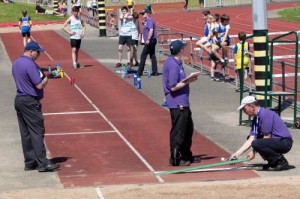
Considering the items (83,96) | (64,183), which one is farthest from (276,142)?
(83,96)

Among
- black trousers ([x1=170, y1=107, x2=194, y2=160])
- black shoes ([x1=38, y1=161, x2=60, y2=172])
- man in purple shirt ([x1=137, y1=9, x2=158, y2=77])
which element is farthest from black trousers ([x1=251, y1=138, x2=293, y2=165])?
man in purple shirt ([x1=137, y1=9, x2=158, y2=77])

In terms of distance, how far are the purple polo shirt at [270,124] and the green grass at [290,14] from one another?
43.1 metres

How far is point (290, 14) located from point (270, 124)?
48.6 m

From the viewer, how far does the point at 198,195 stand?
13008mm

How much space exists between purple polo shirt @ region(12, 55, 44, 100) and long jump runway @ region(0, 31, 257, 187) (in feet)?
4.79

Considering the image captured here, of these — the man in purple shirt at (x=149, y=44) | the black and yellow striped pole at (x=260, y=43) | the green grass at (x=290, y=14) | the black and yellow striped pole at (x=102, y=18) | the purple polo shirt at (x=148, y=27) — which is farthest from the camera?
the green grass at (x=290, y=14)

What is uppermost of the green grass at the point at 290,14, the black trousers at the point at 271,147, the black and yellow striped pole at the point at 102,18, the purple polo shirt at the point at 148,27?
the purple polo shirt at the point at 148,27

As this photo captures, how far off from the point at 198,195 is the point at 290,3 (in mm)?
64833

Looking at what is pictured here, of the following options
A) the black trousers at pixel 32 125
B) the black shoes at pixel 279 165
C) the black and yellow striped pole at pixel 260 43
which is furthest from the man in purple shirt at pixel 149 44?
the black shoes at pixel 279 165

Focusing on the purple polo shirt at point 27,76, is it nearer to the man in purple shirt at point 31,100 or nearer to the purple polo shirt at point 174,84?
the man in purple shirt at point 31,100

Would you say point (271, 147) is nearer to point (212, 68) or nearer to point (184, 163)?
point (184, 163)

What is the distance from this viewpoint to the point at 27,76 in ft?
48.3

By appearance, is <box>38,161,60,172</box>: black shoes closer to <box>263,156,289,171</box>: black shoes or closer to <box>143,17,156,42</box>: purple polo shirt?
<box>263,156,289,171</box>: black shoes

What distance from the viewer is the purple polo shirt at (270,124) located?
14305 mm
